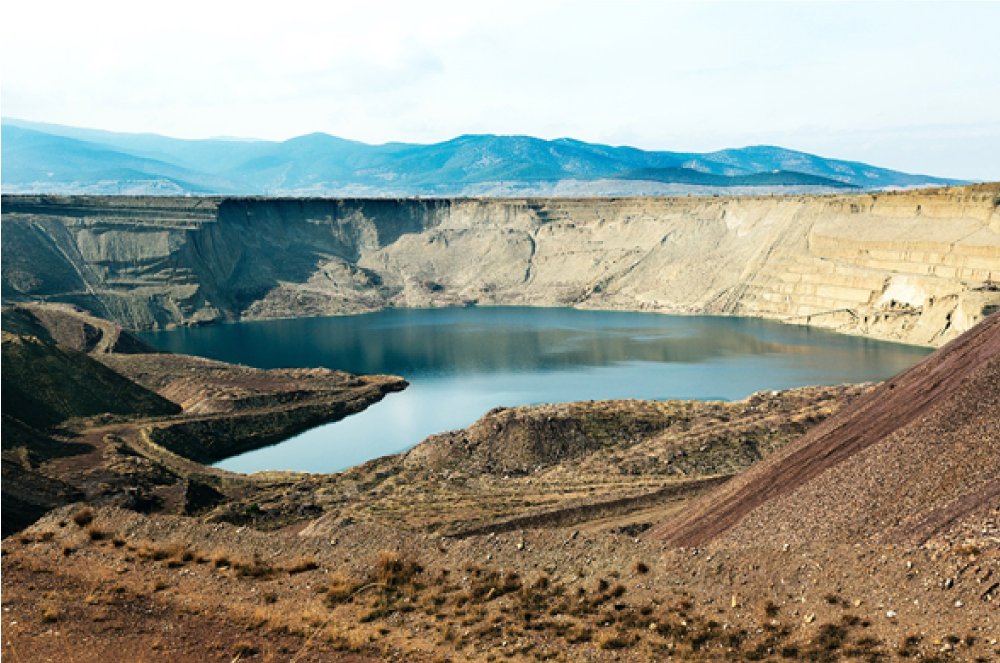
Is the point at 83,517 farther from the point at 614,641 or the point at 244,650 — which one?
the point at 614,641

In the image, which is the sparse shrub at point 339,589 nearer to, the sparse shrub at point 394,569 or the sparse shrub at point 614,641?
the sparse shrub at point 394,569

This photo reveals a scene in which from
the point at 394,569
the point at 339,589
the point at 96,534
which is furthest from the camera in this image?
the point at 96,534

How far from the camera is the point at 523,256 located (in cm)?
11506

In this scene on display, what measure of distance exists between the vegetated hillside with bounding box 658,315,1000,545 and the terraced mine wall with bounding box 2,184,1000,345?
4485 centimetres

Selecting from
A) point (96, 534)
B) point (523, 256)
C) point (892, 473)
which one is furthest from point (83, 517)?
point (523, 256)

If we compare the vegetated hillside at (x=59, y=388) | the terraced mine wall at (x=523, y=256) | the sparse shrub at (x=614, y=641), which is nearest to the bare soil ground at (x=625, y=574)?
the sparse shrub at (x=614, y=641)

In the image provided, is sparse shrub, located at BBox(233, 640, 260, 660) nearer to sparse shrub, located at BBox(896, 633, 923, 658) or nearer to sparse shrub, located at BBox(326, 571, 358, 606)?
sparse shrub, located at BBox(326, 571, 358, 606)

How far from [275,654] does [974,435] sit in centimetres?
1243

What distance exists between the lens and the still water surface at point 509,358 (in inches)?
1942

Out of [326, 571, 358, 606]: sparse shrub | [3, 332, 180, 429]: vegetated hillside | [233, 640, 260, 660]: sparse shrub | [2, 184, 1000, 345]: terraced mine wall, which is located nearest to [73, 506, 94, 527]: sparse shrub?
[326, 571, 358, 606]: sparse shrub

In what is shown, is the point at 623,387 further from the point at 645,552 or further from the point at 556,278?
the point at 556,278

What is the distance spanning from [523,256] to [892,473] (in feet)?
323

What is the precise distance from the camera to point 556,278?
356 ft

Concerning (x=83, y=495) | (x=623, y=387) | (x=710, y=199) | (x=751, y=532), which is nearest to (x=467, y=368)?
(x=623, y=387)
